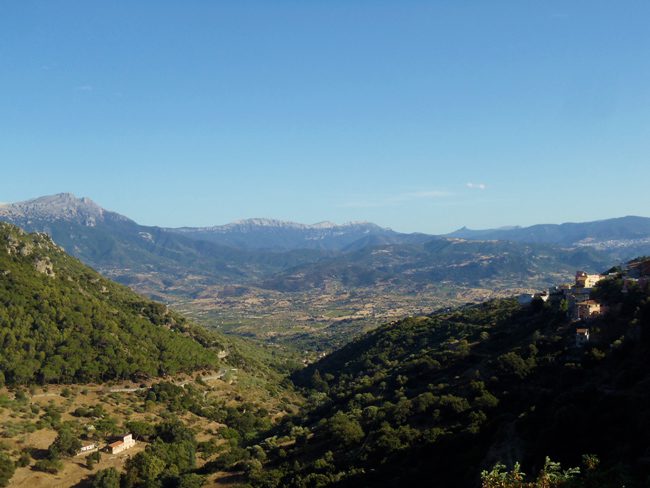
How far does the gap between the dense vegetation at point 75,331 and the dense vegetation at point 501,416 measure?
28.5 meters

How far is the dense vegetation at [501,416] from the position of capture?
28869 millimetres

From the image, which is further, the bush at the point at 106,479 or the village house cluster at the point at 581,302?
the village house cluster at the point at 581,302

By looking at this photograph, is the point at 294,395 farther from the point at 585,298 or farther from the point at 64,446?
the point at 585,298

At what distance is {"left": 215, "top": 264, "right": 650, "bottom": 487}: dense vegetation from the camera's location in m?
28.9

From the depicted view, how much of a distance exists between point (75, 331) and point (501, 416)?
65.9 metres

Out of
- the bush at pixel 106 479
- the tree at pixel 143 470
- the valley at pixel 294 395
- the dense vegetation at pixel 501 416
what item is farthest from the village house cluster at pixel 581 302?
the bush at pixel 106 479

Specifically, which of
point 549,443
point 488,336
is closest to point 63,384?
point 488,336

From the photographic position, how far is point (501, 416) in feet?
126

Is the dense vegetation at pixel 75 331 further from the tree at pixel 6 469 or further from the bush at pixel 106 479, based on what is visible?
the bush at pixel 106 479

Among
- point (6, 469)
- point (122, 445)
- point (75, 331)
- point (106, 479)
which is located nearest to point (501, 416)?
point (106, 479)

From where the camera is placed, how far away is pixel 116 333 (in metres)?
83.2

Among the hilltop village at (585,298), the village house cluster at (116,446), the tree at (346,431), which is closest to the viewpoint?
the tree at (346,431)

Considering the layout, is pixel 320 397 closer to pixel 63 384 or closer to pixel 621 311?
pixel 63 384

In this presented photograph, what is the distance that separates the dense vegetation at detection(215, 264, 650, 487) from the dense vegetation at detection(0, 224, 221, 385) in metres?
28.5
